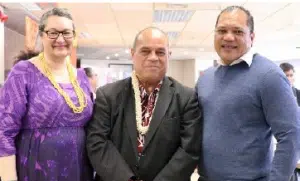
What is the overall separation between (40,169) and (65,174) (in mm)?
137

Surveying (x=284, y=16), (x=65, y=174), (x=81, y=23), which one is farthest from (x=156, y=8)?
(x=65, y=174)

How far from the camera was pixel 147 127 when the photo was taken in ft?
5.56

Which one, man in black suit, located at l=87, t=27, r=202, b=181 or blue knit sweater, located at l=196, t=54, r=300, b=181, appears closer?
blue knit sweater, located at l=196, t=54, r=300, b=181

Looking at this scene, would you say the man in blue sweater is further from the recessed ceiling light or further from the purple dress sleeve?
the recessed ceiling light

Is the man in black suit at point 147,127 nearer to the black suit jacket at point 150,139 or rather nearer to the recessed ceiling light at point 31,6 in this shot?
the black suit jacket at point 150,139

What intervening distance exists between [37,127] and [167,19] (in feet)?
15.8

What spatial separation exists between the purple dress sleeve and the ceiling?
364cm

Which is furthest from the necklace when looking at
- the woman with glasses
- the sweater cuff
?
the sweater cuff

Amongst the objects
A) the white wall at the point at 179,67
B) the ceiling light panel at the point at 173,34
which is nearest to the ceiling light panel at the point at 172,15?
the ceiling light panel at the point at 173,34

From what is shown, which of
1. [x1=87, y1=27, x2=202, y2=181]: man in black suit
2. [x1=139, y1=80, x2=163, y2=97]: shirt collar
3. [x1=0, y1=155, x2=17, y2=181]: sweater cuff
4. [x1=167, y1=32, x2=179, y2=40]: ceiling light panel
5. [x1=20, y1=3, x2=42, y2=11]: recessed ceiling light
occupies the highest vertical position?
[x1=20, y1=3, x2=42, y2=11]: recessed ceiling light

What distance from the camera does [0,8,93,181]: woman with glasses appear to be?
5.32 ft

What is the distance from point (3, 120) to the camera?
161 cm

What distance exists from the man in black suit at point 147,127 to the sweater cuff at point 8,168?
40cm

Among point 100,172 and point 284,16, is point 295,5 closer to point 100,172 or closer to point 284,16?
point 284,16
